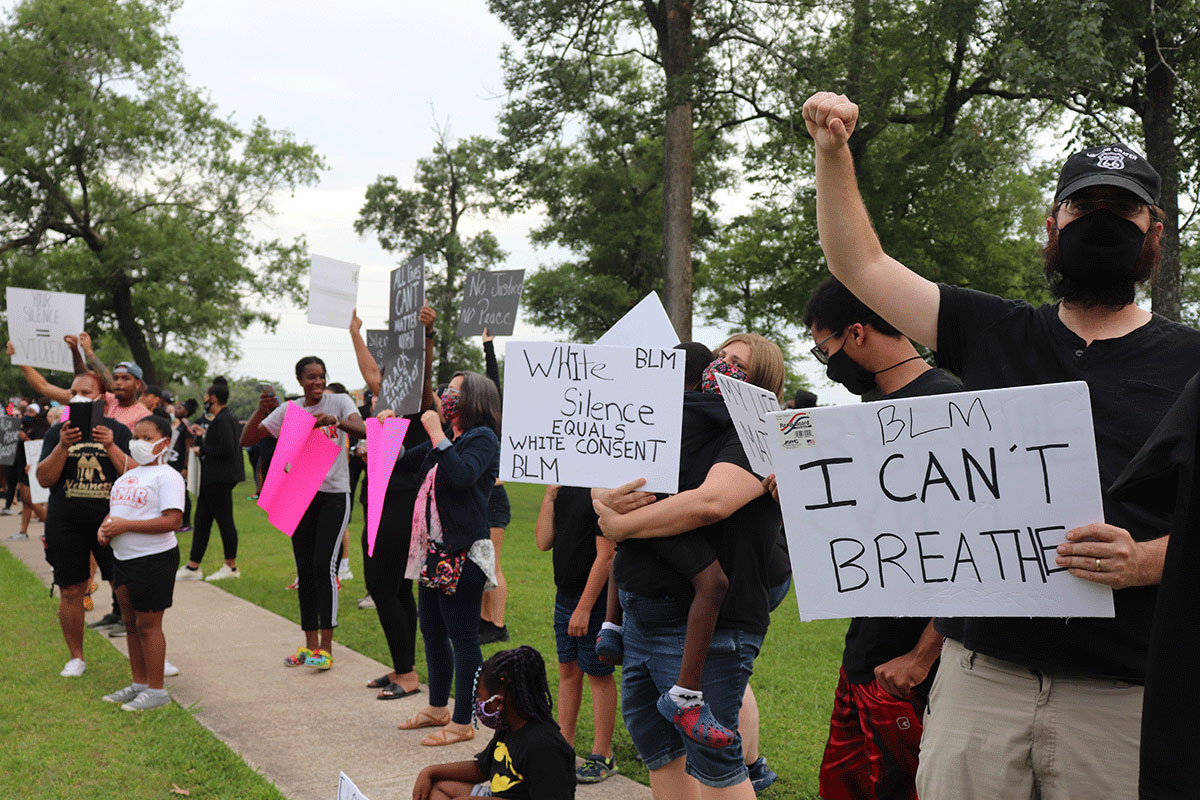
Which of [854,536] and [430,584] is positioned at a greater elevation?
[854,536]

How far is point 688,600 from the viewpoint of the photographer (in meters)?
3.33

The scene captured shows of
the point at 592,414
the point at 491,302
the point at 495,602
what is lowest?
the point at 495,602

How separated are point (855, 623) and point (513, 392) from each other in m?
1.38

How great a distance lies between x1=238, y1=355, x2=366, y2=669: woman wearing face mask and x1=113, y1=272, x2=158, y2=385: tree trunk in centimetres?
2399

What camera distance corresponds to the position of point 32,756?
213 inches

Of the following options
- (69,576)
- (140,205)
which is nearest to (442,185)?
(140,205)

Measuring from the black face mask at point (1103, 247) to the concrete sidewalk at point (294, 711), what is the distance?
346 cm

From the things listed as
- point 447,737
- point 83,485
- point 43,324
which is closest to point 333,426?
point 83,485

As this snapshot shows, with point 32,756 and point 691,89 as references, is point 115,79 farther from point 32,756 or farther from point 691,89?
point 32,756

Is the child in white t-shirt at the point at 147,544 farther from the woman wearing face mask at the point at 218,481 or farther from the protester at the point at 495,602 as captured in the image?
the woman wearing face mask at the point at 218,481

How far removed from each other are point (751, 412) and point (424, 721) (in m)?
3.72

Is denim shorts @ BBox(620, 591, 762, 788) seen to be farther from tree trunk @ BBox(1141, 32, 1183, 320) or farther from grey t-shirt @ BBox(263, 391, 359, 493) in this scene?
tree trunk @ BBox(1141, 32, 1183, 320)

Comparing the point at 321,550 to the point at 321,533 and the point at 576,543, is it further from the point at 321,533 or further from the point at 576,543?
the point at 576,543

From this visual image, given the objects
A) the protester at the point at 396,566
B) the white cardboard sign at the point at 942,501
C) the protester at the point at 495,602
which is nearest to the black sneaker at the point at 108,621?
the protester at the point at 495,602
